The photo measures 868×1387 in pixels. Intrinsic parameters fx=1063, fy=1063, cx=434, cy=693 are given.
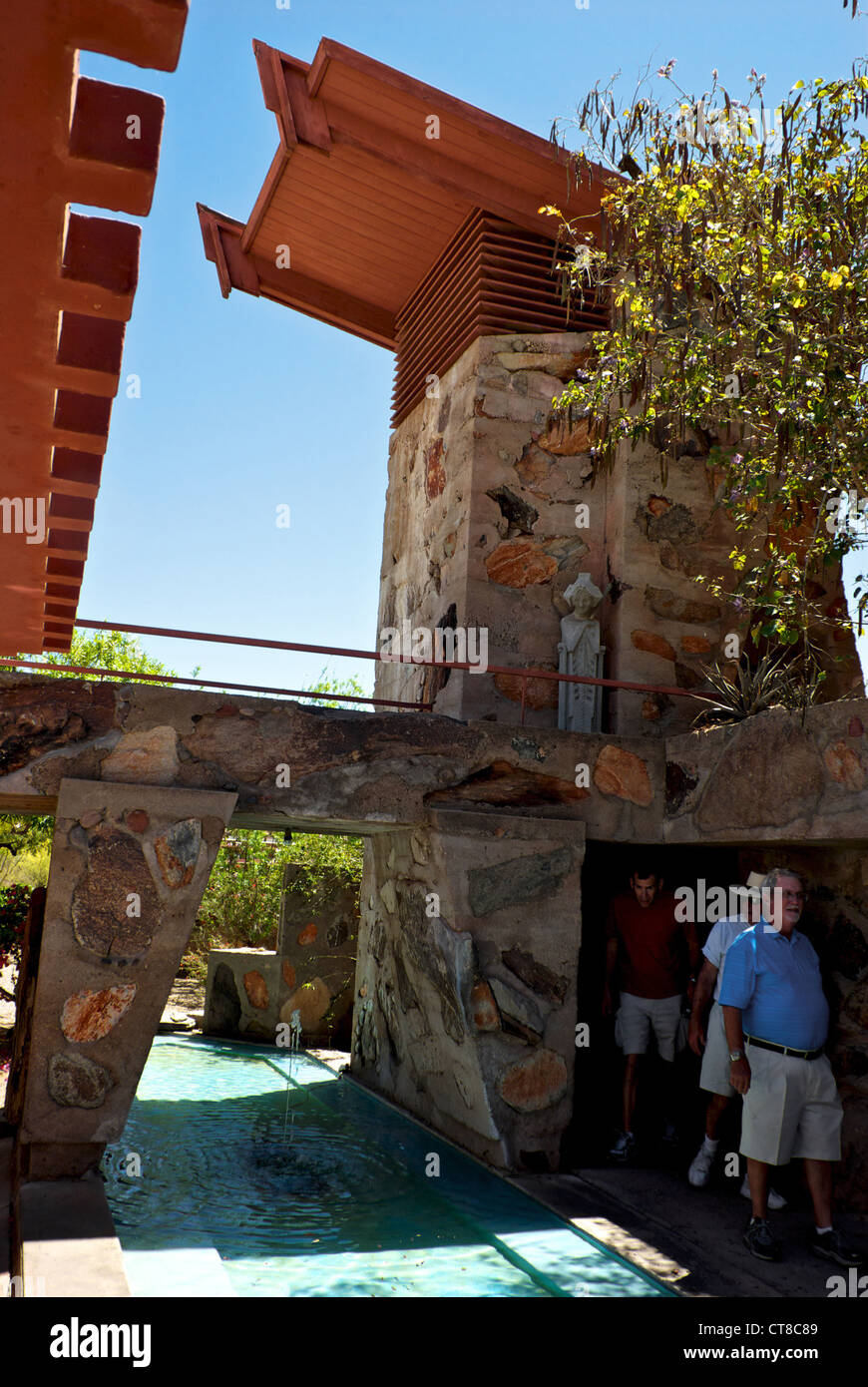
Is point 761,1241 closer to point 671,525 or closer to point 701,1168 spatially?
point 701,1168

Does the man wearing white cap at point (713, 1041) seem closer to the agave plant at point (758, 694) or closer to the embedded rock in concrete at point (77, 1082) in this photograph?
the agave plant at point (758, 694)

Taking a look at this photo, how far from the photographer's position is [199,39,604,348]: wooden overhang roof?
688 cm

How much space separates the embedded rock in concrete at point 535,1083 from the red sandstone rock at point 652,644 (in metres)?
2.69

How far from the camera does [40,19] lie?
0.97 metres

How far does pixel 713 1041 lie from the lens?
536 centimetres

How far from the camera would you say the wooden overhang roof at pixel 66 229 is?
100 cm

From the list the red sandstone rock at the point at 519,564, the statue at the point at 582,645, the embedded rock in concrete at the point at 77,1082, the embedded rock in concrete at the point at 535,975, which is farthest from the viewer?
the red sandstone rock at the point at 519,564

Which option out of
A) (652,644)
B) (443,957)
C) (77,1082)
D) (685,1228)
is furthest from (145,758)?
(652,644)

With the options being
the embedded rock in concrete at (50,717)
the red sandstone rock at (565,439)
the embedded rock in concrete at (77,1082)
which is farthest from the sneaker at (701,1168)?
the red sandstone rock at (565,439)

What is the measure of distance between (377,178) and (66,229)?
7.01 m

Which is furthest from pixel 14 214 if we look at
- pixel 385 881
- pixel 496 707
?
pixel 385 881
